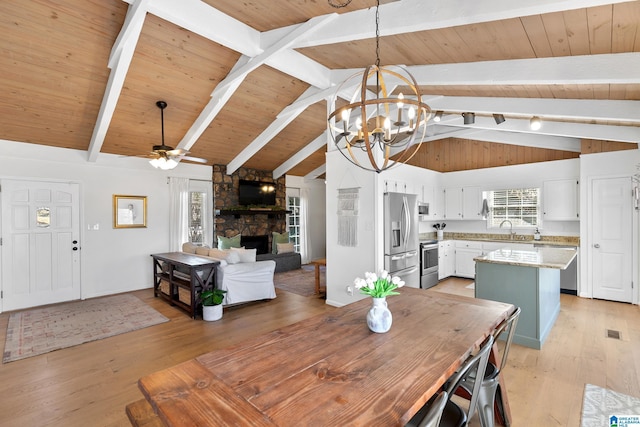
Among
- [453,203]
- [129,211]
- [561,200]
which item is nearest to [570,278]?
[561,200]

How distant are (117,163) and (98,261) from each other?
185cm

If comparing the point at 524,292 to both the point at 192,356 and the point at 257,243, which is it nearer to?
the point at 192,356

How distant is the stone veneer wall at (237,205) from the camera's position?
24.3ft

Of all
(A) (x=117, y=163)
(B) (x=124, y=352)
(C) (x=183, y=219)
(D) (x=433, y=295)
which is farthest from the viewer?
(C) (x=183, y=219)

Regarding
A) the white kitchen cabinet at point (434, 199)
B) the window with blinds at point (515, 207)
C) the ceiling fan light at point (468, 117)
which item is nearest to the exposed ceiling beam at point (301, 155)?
the white kitchen cabinet at point (434, 199)

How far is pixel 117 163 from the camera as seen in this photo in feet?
19.1

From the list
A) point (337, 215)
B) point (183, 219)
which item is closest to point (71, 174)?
point (183, 219)

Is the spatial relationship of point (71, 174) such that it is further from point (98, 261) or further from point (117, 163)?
point (98, 261)

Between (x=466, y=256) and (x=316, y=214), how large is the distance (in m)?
4.51

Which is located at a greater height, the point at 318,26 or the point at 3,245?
the point at 318,26

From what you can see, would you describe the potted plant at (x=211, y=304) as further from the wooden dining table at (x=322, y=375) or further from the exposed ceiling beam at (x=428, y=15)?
the exposed ceiling beam at (x=428, y=15)

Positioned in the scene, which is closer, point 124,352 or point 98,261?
point 124,352

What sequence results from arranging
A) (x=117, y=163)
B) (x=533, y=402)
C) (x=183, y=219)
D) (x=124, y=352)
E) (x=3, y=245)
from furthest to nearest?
(x=183, y=219) → (x=117, y=163) → (x=3, y=245) → (x=124, y=352) → (x=533, y=402)

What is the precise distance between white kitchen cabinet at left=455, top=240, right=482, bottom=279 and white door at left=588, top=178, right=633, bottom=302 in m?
1.85
